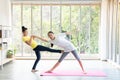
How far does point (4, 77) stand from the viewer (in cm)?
691

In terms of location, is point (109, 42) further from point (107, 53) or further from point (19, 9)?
point (19, 9)

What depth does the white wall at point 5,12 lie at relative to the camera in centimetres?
952

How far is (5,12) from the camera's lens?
10.1 m

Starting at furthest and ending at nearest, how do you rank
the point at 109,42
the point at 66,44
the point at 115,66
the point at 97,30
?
the point at 97,30, the point at 109,42, the point at 115,66, the point at 66,44

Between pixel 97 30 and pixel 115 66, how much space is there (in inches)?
109

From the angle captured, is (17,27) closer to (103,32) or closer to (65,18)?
(65,18)

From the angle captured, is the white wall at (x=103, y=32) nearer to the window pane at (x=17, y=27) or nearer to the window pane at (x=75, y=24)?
the window pane at (x=75, y=24)

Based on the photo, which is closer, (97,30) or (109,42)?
(109,42)

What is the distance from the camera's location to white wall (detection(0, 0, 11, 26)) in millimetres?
9522

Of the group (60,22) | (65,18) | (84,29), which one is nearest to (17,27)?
(60,22)

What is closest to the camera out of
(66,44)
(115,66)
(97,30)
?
(66,44)

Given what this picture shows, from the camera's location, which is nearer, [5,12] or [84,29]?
[5,12]

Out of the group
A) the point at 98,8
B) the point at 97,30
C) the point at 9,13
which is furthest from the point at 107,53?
the point at 9,13

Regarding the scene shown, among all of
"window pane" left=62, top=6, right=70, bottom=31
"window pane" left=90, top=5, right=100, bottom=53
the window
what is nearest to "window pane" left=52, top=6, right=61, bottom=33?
the window
